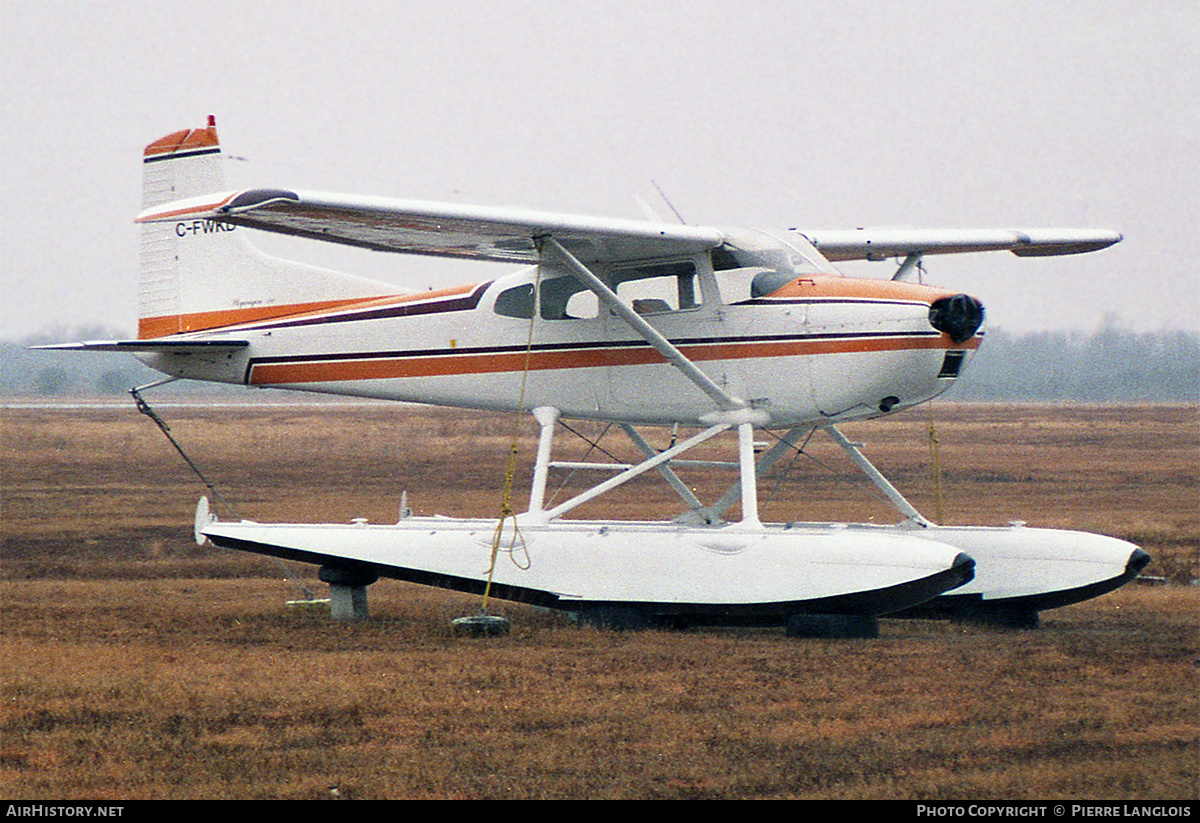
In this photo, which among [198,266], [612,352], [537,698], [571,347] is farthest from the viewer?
[198,266]

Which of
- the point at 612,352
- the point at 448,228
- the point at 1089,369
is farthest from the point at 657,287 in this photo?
the point at 1089,369

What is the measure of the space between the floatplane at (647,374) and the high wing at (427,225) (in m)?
0.03

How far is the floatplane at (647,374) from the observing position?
11297 mm

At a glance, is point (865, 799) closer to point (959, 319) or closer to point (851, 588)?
point (851, 588)

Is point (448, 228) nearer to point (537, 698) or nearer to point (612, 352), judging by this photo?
point (612, 352)

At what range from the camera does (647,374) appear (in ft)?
41.5

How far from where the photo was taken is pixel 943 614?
12.6 meters

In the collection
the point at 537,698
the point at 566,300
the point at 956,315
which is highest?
the point at 566,300

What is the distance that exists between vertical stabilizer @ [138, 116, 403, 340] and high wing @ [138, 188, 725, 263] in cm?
226

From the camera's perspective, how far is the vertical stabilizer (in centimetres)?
1442

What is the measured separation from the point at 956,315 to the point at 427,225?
4.21 metres

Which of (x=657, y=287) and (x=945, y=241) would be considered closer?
(x=657, y=287)

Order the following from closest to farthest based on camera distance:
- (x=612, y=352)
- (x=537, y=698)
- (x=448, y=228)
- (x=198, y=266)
A: 1. (x=537, y=698)
2. (x=448, y=228)
3. (x=612, y=352)
4. (x=198, y=266)
